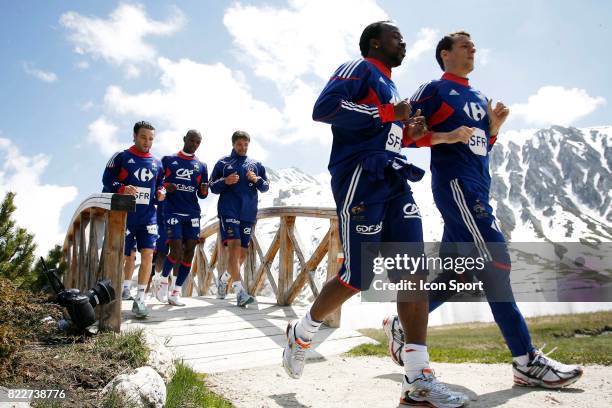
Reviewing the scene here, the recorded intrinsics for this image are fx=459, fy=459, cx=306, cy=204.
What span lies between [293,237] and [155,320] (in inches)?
84.5

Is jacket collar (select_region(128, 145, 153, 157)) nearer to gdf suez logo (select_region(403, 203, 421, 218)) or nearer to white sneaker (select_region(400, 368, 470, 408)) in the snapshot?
gdf suez logo (select_region(403, 203, 421, 218))

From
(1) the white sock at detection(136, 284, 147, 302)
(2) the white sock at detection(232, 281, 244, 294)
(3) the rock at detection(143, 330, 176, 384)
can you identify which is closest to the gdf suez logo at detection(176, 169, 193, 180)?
(2) the white sock at detection(232, 281, 244, 294)

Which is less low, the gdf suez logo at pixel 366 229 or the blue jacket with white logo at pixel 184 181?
the blue jacket with white logo at pixel 184 181

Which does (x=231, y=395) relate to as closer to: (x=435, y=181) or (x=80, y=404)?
(x=80, y=404)

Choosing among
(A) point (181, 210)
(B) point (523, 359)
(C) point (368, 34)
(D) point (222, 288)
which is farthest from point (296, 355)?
(D) point (222, 288)

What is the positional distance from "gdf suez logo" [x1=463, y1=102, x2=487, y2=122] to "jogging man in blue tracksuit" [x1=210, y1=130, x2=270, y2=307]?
3.41 metres

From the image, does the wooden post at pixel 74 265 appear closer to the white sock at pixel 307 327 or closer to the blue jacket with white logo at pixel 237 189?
the blue jacket with white logo at pixel 237 189

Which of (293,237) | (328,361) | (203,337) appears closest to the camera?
(328,361)

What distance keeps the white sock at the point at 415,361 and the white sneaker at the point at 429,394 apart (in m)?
0.02

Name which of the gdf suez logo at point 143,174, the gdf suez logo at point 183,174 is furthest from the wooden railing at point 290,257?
the gdf suez logo at point 143,174

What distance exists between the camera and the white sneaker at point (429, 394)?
2.33m

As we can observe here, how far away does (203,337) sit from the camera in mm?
4359

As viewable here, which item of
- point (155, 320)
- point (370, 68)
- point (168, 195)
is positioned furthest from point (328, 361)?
point (168, 195)
